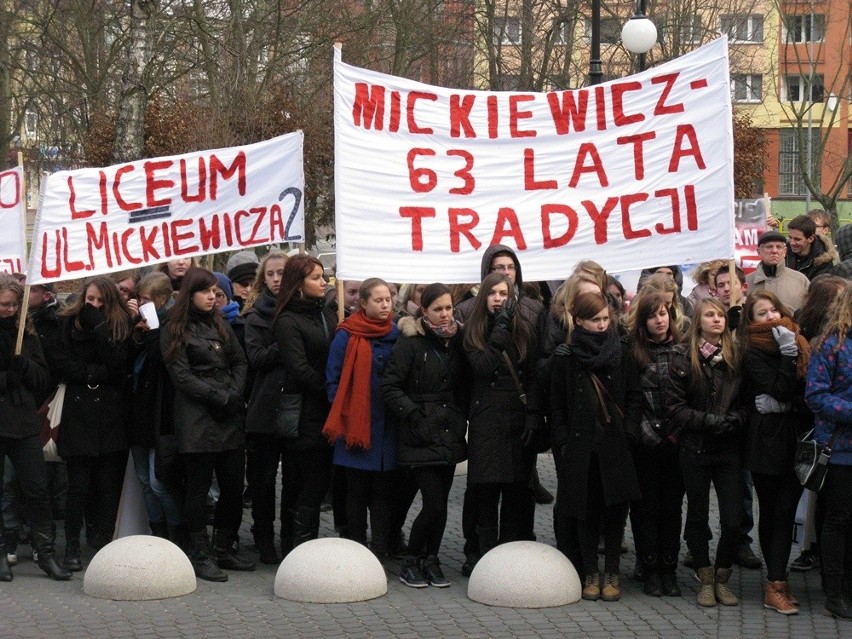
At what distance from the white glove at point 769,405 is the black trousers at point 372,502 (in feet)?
7.35

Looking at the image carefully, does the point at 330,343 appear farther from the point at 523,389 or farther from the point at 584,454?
the point at 584,454

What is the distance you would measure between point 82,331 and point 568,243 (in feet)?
10.1

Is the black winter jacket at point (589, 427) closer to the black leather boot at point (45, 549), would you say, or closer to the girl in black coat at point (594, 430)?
the girl in black coat at point (594, 430)

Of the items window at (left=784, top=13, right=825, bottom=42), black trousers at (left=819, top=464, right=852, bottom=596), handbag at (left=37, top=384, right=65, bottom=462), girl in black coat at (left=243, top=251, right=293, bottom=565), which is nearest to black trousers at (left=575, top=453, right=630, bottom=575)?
black trousers at (left=819, top=464, right=852, bottom=596)

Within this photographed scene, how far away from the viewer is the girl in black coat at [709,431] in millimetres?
7809

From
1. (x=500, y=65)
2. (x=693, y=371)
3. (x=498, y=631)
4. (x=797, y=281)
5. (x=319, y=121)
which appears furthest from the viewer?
(x=500, y=65)

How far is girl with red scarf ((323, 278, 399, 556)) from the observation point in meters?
8.41

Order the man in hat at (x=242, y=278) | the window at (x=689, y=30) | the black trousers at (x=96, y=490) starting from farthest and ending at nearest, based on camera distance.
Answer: the window at (x=689, y=30), the man in hat at (x=242, y=278), the black trousers at (x=96, y=490)

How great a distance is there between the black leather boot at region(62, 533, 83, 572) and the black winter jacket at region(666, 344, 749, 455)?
375cm

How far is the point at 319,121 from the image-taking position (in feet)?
85.0

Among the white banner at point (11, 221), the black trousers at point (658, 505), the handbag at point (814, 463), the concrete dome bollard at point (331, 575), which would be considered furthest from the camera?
the white banner at point (11, 221)

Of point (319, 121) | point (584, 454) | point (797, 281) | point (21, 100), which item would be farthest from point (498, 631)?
point (21, 100)

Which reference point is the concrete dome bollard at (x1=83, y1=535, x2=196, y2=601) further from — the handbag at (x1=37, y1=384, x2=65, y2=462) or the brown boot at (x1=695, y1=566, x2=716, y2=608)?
the brown boot at (x1=695, y1=566, x2=716, y2=608)

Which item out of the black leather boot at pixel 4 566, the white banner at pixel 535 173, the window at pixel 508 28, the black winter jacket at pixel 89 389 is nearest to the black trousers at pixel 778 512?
the white banner at pixel 535 173
